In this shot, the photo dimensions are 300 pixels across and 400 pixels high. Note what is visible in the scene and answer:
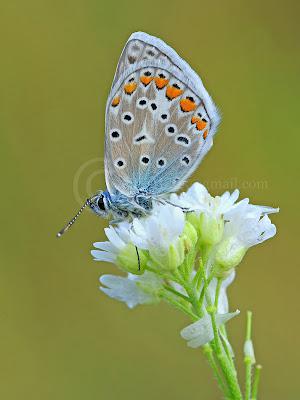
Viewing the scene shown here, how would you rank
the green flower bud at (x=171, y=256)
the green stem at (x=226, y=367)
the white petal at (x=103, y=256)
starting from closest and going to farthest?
the green stem at (x=226, y=367), the green flower bud at (x=171, y=256), the white petal at (x=103, y=256)

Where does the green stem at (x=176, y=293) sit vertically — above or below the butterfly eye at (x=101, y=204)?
below

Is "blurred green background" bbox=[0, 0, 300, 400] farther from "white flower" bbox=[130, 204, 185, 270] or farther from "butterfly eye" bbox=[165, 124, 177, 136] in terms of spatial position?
"white flower" bbox=[130, 204, 185, 270]

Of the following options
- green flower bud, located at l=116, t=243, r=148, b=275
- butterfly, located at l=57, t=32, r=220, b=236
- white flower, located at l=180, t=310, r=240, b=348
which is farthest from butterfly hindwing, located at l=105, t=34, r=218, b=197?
white flower, located at l=180, t=310, r=240, b=348

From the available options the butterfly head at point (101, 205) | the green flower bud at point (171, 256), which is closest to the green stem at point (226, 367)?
the green flower bud at point (171, 256)

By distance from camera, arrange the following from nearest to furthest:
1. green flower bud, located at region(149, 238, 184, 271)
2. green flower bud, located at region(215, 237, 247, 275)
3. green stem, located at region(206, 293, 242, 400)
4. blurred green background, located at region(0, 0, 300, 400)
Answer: green stem, located at region(206, 293, 242, 400), green flower bud, located at region(149, 238, 184, 271), green flower bud, located at region(215, 237, 247, 275), blurred green background, located at region(0, 0, 300, 400)

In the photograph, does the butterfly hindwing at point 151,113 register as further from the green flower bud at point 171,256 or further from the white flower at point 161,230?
the green flower bud at point 171,256

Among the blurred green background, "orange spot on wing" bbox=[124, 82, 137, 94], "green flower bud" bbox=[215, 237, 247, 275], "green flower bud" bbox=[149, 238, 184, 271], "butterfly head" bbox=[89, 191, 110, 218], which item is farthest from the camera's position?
the blurred green background

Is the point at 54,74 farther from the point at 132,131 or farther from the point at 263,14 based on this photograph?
the point at 132,131
